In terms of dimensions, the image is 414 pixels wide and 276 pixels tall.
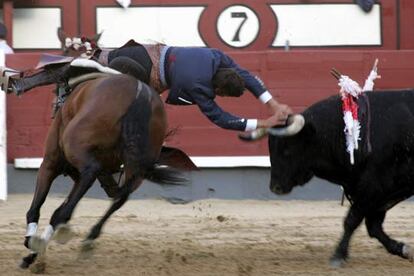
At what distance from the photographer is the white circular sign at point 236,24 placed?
10844 millimetres

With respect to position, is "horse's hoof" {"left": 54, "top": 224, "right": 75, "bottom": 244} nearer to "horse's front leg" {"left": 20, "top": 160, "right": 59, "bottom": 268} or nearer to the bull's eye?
"horse's front leg" {"left": 20, "top": 160, "right": 59, "bottom": 268}

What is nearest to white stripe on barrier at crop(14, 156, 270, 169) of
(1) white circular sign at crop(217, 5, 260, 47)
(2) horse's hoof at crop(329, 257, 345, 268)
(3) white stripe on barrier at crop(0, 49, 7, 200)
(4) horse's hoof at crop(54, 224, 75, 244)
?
(3) white stripe on barrier at crop(0, 49, 7, 200)

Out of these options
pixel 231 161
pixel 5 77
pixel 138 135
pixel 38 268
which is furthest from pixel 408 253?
pixel 231 161

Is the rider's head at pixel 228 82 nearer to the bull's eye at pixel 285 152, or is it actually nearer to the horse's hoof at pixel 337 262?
the bull's eye at pixel 285 152

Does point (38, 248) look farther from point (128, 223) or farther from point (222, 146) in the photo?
point (222, 146)

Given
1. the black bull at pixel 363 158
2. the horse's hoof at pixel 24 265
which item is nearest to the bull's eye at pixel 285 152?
the black bull at pixel 363 158

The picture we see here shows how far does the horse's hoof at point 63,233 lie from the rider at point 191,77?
99cm

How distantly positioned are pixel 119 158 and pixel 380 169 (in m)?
1.48

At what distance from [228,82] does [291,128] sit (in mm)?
453

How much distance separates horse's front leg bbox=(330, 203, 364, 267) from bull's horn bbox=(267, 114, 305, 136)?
0.57m

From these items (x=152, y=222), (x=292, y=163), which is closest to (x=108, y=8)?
(x=152, y=222)

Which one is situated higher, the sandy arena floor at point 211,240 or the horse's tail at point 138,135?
the horse's tail at point 138,135

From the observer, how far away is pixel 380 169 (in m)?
5.80

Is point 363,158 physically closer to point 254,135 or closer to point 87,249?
point 254,135
